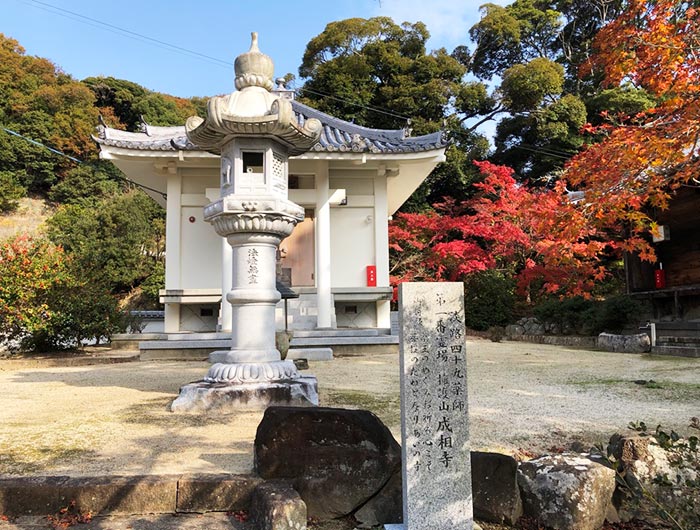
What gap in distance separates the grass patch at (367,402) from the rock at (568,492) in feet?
5.34

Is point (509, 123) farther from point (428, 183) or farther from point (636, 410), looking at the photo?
point (636, 410)

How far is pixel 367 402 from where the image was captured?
5.15 meters

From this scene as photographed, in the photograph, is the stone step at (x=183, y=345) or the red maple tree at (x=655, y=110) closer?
the red maple tree at (x=655, y=110)

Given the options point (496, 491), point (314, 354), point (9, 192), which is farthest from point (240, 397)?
point (9, 192)

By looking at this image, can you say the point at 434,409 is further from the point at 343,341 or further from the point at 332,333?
the point at 332,333

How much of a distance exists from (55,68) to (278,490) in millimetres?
42388

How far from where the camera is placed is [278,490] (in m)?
2.54

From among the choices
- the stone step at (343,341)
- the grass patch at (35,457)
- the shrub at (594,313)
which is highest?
the shrub at (594,313)

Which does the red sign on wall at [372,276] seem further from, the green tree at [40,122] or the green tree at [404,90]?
the green tree at [40,122]

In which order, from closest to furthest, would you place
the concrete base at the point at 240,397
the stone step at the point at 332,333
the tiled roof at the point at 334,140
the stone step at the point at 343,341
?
the concrete base at the point at 240,397 → the stone step at the point at 343,341 → the stone step at the point at 332,333 → the tiled roof at the point at 334,140

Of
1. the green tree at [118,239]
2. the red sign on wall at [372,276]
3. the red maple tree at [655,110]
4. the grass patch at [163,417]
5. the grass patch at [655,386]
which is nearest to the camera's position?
the grass patch at [163,417]

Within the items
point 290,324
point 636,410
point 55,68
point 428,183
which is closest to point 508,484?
point 636,410

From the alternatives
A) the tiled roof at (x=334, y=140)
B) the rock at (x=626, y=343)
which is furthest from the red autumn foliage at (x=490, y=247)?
the tiled roof at (x=334, y=140)

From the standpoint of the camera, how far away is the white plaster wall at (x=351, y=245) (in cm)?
1262
